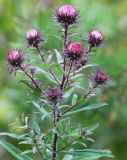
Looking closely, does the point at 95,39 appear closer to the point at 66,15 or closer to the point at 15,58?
the point at 66,15

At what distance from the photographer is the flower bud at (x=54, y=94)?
138 centimetres

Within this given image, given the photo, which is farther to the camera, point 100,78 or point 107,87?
point 107,87

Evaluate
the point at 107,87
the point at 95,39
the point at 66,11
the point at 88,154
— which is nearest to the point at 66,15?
the point at 66,11

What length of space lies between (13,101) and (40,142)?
5.28ft

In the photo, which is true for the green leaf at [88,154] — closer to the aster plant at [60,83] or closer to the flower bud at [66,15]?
the aster plant at [60,83]

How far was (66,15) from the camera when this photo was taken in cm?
142

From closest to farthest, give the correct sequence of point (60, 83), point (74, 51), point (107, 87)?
point (74, 51) → point (60, 83) → point (107, 87)

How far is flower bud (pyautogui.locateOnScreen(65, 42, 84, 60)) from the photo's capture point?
1362mm

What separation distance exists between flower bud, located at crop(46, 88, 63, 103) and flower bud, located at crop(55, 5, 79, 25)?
0.68ft

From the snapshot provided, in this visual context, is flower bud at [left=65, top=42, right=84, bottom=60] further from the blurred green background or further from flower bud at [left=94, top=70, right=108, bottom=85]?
the blurred green background

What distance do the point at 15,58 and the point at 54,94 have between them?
157 mm

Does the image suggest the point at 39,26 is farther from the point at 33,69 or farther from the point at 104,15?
the point at 33,69

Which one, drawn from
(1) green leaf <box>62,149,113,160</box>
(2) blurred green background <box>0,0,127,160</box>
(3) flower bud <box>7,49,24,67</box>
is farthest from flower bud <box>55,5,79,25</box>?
(2) blurred green background <box>0,0,127,160</box>

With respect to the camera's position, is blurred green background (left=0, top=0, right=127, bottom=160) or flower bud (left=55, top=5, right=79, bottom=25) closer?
flower bud (left=55, top=5, right=79, bottom=25)
